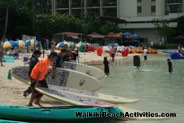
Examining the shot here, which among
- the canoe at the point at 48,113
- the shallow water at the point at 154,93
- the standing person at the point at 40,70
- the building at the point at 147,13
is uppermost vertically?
the building at the point at 147,13

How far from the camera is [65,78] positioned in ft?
48.0

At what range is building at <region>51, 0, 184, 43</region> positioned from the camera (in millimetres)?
81500

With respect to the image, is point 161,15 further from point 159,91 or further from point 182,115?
point 182,115

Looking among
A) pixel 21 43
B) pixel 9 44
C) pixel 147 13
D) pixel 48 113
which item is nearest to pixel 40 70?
pixel 48 113

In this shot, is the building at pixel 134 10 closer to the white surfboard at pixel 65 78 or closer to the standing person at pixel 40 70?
the white surfboard at pixel 65 78

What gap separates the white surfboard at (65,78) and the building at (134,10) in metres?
65.2

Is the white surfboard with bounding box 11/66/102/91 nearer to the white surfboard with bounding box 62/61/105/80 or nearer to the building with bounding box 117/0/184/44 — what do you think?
the white surfboard with bounding box 62/61/105/80

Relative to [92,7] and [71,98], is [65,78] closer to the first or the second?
[71,98]

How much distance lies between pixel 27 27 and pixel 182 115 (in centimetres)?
4638

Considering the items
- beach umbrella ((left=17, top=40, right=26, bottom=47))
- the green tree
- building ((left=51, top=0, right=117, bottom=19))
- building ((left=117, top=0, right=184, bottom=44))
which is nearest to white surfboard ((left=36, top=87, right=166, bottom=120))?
beach umbrella ((left=17, top=40, right=26, bottom=47))

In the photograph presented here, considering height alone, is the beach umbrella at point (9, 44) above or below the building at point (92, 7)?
below

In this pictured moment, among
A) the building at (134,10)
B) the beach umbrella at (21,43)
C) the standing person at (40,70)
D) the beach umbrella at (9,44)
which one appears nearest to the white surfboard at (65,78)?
the standing person at (40,70)

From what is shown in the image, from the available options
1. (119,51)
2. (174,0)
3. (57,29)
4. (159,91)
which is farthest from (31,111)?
(174,0)

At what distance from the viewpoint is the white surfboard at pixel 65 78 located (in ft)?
45.2
